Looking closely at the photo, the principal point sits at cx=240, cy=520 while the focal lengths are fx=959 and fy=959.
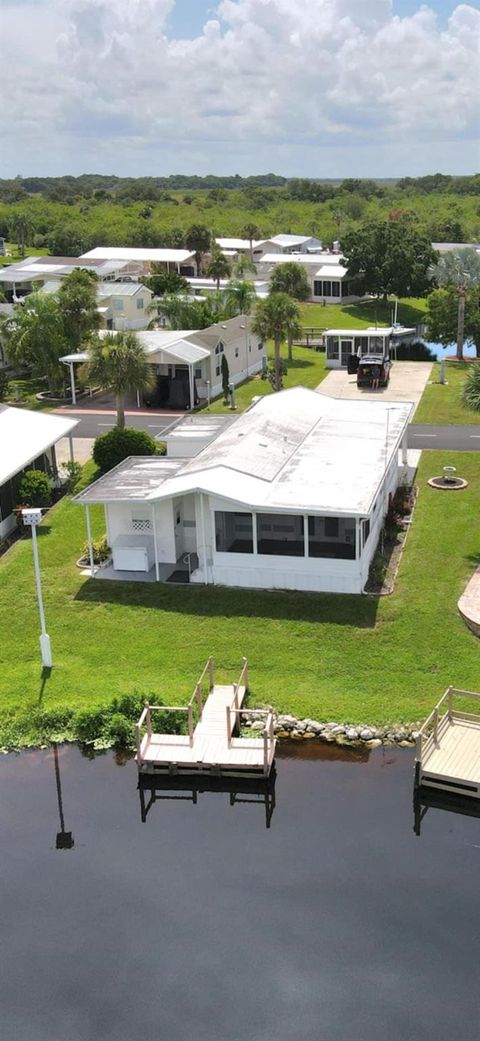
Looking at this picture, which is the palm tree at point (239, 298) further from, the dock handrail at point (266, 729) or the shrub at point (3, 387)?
the dock handrail at point (266, 729)

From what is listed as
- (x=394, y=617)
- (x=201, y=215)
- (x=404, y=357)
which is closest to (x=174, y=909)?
(x=394, y=617)

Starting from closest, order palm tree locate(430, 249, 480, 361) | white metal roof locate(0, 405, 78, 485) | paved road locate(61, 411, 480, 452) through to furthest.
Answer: white metal roof locate(0, 405, 78, 485) < paved road locate(61, 411, 480, 452) < palm tree locate(430, 249, 480, 361)

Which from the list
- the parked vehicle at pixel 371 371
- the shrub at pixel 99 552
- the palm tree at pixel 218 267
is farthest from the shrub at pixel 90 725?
the palm tree at pixel 218 267

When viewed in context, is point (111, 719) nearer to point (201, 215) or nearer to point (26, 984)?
point (26, 984)

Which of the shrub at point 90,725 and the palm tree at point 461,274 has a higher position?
the palm tree at point 461,274

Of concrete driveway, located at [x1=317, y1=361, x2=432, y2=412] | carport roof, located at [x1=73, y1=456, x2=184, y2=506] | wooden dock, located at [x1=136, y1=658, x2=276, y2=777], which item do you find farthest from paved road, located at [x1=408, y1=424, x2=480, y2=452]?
wooden dock, located at [x1=136, y1=658, x2=276, y2=777]

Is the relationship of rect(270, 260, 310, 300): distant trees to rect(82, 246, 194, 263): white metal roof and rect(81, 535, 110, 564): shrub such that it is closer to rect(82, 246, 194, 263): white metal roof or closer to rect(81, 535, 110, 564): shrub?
rect(82, 246, 194, 263): white metal roof

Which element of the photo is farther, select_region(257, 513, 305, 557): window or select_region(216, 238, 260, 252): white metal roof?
select_region(216, 238, 260, 252): white metal roof
